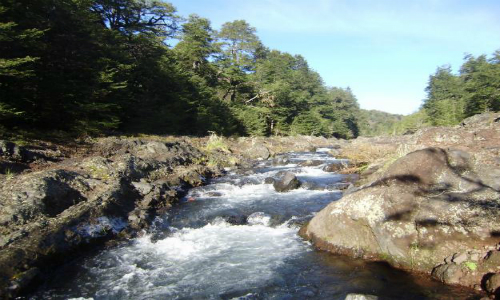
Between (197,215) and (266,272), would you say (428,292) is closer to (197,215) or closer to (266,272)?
(266,272)

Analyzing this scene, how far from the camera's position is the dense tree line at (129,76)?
44.5 ft

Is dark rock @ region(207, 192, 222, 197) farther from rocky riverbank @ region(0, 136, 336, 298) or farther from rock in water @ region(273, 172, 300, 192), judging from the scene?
rock in water @ region(273, 172, 300, 192)

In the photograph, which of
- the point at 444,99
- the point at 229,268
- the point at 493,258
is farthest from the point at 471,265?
the point at 444,99

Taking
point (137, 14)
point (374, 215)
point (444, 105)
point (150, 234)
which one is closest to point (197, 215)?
point (150, 234)

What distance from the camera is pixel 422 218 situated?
544 centimetres

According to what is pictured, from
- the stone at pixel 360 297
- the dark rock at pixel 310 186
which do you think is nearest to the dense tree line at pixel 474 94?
the dark rock at pixel 310 186

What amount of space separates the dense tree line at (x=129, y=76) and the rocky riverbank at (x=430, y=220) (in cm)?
1233

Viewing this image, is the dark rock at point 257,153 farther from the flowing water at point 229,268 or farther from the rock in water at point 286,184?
the flowing water at point 229,268

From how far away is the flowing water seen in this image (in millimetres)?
4941

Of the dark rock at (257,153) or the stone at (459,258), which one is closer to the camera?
the stone at (459,258)

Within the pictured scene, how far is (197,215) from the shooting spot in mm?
9047

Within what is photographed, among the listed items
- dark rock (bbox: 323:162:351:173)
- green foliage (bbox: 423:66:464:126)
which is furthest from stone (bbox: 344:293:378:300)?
green foliage (bbox: 423:66:464:126)

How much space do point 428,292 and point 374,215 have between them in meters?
1.58

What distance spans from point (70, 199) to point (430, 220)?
8734 mm
